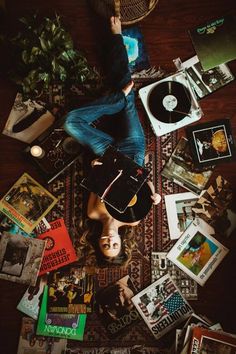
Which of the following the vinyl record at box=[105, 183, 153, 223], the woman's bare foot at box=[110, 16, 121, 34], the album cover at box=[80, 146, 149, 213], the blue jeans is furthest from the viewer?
the woman's bare foot at box=[110, 16, 121, 34]

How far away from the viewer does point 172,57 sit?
244 centimetres

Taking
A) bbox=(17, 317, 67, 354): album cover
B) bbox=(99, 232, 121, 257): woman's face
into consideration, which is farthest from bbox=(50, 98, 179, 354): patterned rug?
bbox=(17, 317, 67, 354): album cover

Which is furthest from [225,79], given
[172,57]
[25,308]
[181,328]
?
[25,308]

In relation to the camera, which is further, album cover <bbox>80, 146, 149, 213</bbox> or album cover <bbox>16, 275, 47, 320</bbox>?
album cover <bbox>16, 275, 47, 320</bbox>

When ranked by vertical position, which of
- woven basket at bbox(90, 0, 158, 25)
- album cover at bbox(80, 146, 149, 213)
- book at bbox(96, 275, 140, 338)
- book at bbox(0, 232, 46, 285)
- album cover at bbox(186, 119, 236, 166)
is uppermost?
woven basket at bbox(90, 0, 158, 25)

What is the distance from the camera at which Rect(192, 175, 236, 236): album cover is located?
2.41 meters

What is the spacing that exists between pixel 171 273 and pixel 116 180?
2.86 ft

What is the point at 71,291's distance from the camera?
239cm

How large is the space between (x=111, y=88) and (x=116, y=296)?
4.06 feet

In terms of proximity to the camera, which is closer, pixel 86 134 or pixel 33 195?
pixel 86 134

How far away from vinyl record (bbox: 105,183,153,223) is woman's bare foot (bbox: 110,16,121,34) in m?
0.93

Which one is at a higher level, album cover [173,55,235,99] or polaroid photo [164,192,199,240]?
album cover [173,55,235,99]

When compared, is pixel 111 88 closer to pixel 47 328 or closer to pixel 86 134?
pixel 86 134

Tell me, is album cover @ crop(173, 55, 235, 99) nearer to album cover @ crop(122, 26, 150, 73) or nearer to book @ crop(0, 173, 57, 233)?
album cover @ crop(122, 26, 150, 73)
